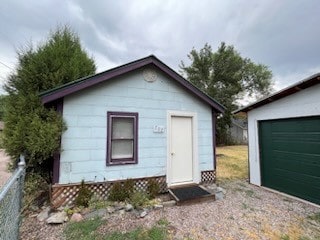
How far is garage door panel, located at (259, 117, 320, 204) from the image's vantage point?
494 cm

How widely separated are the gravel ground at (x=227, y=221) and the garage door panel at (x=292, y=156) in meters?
0.57

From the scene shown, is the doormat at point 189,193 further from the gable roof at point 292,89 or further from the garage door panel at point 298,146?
the gable roof at point 292,89

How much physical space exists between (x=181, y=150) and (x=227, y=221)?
2537 mm

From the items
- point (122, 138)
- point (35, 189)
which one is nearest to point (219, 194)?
point (122, 138)

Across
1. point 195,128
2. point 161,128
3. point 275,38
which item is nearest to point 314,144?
point 195,128

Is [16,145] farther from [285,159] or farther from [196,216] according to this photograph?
[285,159]

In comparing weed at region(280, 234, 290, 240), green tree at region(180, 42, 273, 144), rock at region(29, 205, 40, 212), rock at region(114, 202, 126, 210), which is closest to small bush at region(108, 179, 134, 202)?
rock at region(114, 202, 126, 210)

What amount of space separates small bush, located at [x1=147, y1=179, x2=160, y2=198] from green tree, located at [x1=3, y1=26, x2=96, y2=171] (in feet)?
8.83

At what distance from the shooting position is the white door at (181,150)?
5.86 m

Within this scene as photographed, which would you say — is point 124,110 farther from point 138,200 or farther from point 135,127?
point 138,200

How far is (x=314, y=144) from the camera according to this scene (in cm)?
490

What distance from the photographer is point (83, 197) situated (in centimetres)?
441

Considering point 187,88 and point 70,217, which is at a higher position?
point 187,88

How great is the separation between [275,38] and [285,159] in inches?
247
